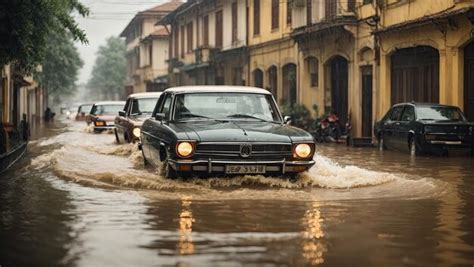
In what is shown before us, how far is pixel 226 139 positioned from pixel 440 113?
10506 mm

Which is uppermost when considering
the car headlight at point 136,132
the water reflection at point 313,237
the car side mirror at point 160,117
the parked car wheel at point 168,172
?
the car side mirror at point 160,117

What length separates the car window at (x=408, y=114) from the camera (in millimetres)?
19873

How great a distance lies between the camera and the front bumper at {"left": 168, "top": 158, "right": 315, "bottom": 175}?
1055cm

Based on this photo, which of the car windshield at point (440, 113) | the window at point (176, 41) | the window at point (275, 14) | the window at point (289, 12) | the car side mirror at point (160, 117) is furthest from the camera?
the window at point (176, 41)

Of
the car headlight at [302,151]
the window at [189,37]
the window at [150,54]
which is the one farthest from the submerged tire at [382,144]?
the window at [150,54]

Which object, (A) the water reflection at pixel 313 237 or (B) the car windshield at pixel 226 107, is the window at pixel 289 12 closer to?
(B) the car windshield at pixel 226 107

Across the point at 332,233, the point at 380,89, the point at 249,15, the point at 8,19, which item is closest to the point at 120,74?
the point at 249,15

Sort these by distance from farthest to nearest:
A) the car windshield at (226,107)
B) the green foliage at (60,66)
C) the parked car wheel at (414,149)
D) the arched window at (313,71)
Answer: the green foliage at (60,66) → the arched window at (313,71) → the parked car wheel at (414,149) → the car windshield at (226,107)

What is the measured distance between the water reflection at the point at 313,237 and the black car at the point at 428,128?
1019cm

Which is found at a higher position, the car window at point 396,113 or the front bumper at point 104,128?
the car window at point 396,113

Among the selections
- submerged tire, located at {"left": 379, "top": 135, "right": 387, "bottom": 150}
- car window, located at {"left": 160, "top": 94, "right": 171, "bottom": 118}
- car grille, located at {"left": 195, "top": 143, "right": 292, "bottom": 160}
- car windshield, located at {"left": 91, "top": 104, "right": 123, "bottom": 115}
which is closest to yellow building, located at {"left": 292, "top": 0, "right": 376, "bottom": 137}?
submerged tire, located at {"left": 379, "top": 135, "right": 387, "bottom": 150}

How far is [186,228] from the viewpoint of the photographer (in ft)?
25.7

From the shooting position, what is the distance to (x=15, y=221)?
8.34 meters

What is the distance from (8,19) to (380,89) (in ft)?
48.7
